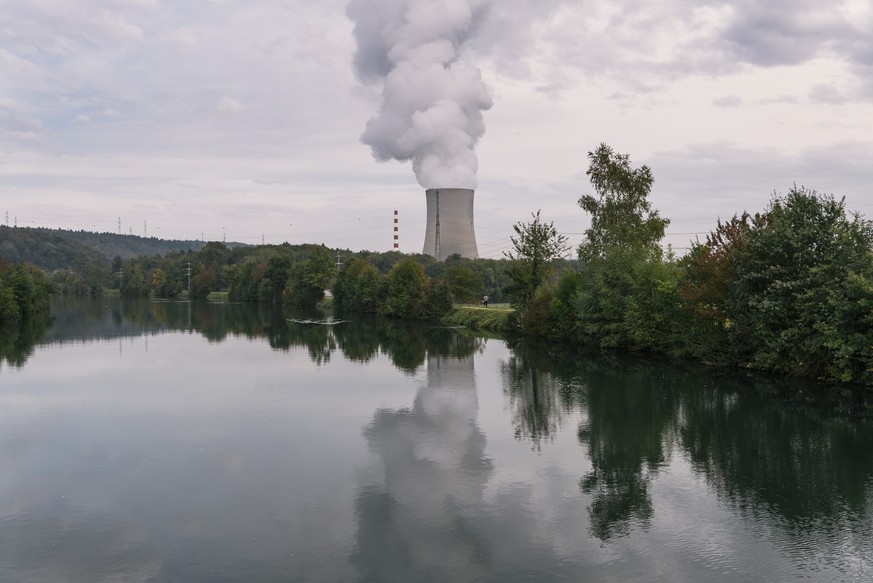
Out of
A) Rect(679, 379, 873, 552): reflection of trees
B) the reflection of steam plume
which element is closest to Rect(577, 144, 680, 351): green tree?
Rect(679, 379, 873, 552): reflection of trees

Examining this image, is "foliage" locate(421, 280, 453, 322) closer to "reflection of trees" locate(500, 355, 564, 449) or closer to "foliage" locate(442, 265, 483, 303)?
"foliage" locate(442, 265, 483, 303)

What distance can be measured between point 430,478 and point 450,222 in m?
57.6

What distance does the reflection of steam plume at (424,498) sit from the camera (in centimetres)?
1066

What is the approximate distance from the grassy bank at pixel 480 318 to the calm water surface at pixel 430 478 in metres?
23.6

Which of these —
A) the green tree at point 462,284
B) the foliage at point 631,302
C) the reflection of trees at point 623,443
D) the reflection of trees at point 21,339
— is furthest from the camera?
the green tree at point 462,284

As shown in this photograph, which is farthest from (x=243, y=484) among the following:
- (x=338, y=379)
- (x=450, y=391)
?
(x=338, y=379)

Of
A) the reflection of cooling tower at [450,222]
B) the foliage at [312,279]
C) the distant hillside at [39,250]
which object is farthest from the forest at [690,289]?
the distant hillside at [39,250]

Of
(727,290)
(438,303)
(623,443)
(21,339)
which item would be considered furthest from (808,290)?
(21,339)

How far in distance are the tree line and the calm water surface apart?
200cm

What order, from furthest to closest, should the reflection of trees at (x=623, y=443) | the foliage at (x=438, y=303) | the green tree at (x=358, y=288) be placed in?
the green tree at (x=358, y=288) < the foliage at (x=438, y=303) < the reflection of trees at (x=623, y=443)

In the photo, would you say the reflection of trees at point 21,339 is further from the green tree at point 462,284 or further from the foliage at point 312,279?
the green tree at point 462,284

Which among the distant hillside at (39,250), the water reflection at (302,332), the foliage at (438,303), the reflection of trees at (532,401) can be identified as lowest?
the reflection of trees at (532,401)

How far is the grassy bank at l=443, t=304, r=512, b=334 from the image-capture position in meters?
53.3

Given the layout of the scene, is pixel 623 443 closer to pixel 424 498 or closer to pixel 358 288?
pixel 424 498
